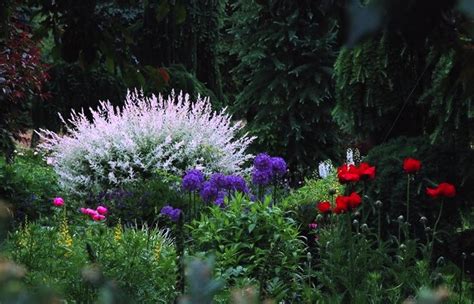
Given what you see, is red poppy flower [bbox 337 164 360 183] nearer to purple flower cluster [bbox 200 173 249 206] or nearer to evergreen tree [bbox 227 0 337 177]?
purple flower cluster [bbox 200 173 249 206]

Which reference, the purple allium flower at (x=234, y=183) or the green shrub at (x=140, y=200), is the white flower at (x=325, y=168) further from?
the purple allium flower at (x=234, y=183)

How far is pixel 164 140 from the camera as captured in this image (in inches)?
332

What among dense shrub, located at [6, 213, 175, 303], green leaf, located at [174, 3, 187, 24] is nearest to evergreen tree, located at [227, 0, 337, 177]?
dense shrub, located at [6, 213, 175, 303]

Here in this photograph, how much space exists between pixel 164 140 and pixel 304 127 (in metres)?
4.03

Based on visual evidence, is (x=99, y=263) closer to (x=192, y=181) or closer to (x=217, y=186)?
(x=192, y=181)

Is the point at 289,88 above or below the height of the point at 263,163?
above

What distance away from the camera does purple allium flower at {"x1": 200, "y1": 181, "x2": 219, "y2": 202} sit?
612 centimetres

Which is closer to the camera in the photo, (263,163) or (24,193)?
(24,193)

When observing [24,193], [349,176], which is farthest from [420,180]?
[24,193]

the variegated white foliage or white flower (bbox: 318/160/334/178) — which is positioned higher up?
white flower (bbox: 318/160/334/178)

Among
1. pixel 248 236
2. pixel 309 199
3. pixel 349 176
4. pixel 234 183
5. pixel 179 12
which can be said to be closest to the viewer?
pixel 179 12

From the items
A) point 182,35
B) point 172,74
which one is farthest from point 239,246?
point 182,35

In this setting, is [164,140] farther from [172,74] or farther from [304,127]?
[172,74]

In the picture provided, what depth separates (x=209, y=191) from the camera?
6121 mm
